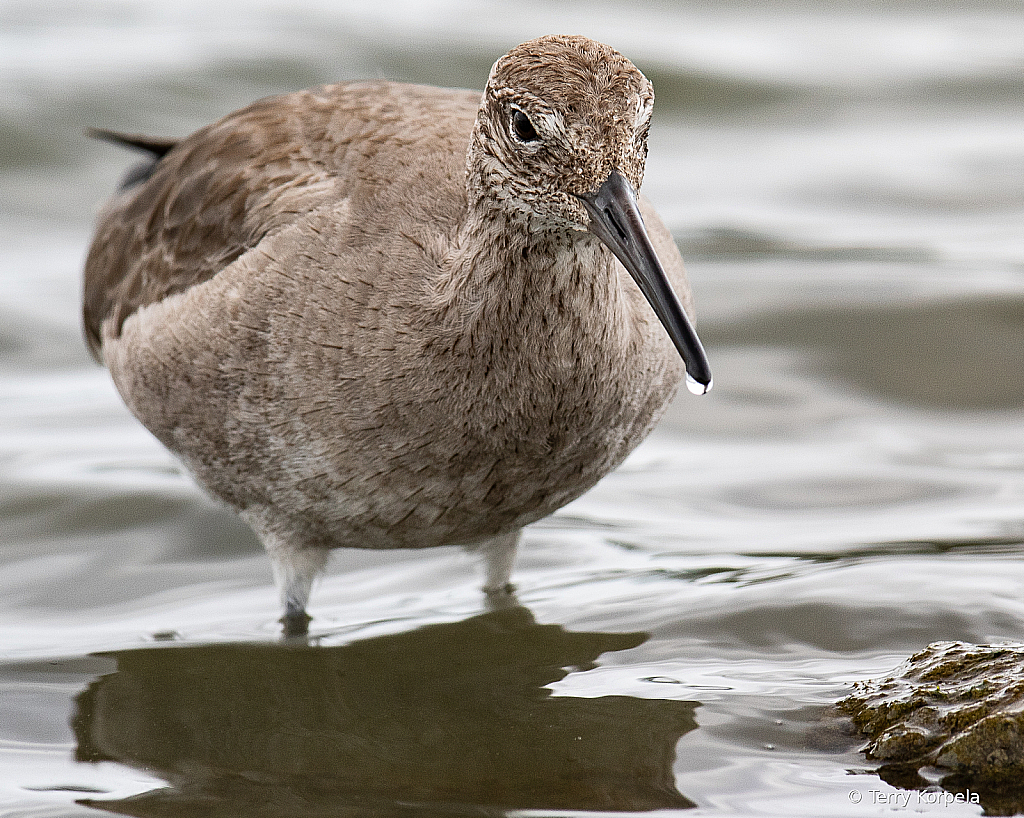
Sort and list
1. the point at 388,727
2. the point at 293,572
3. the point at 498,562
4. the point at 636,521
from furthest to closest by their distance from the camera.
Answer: the point at 636,521 < the point at 498,562 < the point at 293,572 < the point at 388,727

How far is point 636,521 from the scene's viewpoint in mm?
7070

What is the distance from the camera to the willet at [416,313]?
4.64 m

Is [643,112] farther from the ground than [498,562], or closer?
farther from the ground

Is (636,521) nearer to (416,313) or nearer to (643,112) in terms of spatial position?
(416,313)

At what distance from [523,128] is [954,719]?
2.07 metres

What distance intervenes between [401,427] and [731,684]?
4.48 ft

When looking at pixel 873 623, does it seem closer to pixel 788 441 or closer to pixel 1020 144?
pixel 788 441

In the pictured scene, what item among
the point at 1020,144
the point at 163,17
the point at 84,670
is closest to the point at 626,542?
the point at 84,670

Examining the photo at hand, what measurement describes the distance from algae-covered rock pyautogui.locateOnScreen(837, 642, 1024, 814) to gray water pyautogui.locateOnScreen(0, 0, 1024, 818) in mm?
131

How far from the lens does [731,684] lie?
525cm

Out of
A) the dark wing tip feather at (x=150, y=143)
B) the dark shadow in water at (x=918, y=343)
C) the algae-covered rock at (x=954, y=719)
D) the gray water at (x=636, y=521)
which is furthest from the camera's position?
the dark shadow in water at (x=918, y=343)

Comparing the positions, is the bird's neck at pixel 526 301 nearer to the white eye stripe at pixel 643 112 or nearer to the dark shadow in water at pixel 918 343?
the white eye stripe at pixel 643 112

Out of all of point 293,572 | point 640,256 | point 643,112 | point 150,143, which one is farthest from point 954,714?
point 150,143

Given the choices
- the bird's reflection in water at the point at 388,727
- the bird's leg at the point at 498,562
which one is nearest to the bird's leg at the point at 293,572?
the bird's reflection in water at the point at 388,727
